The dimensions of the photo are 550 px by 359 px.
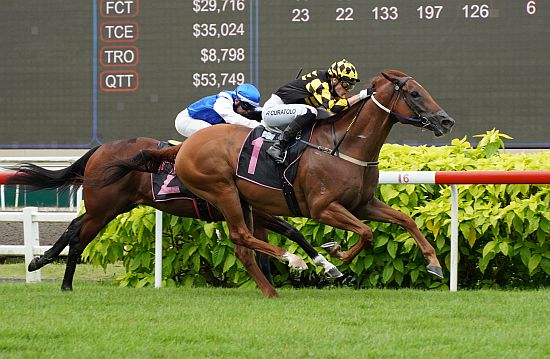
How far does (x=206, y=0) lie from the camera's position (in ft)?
27.4

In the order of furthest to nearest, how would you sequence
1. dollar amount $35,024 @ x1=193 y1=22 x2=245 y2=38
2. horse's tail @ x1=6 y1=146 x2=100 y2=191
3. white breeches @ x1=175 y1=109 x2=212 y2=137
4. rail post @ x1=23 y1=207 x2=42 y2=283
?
dollar amount $35,024 @ x1=193 y1=22 x2=245 y2=38, rail post @ x1=23 y1=207 x2=42 y2=283, white breeches @ x1=175 y1=109 x2=212 y2=137, horse's tail @ x1=6 y1=146 x2=100 y2=191

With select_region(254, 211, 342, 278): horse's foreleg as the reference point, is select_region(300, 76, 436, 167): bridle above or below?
above

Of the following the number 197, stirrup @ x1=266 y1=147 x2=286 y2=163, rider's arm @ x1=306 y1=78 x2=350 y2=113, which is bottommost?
stirrup @ x1=266 y1=147 x2=286 y2=163

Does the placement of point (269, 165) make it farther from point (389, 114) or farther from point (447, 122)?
point (447, 122)

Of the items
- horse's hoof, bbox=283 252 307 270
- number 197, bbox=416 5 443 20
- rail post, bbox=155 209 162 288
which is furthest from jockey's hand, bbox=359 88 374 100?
number 197, bbox=416 5 443 20

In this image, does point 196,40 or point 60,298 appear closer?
point 60,298

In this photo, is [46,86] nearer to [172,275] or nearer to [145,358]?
[172,275]

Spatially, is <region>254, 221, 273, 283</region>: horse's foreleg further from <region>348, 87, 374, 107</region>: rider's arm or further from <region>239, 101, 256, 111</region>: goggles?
<region>348, 87, 374, 107</region>: rider's arm

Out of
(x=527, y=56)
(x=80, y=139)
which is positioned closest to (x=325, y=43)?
(x=527, y=56)

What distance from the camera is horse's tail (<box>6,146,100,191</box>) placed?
20.9ft

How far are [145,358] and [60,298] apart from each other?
6.30 feet

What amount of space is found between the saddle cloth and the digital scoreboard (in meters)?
2.31

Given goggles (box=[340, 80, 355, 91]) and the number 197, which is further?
the number 197

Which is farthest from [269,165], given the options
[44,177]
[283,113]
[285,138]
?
[44,177]
